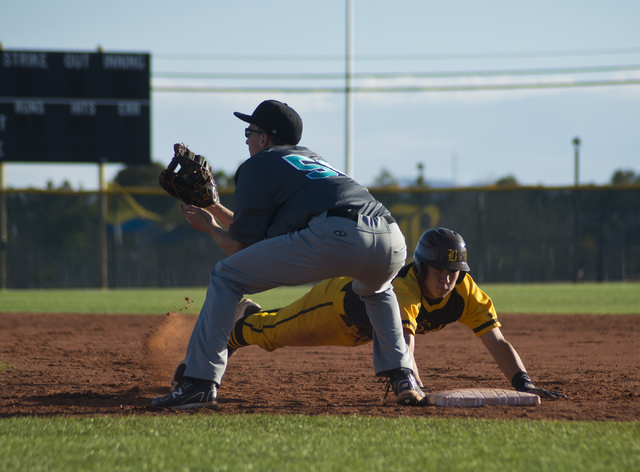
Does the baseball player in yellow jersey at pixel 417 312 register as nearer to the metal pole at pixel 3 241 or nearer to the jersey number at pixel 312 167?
the jersey number at pixel 312 167

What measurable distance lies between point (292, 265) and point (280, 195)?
1.12 ft

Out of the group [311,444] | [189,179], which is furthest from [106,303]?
[311,444]

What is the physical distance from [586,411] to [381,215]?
140 cm

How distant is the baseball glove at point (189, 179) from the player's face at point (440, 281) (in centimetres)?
129

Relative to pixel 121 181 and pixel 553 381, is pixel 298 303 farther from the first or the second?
pixel 121 181

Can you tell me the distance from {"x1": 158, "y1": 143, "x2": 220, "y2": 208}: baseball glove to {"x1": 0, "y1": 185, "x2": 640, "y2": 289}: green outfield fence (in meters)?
12.4

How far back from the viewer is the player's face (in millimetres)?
3439

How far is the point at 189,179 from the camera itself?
3.28 m

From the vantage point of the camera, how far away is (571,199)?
631 inches

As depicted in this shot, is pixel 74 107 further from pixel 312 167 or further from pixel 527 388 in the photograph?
pixel 527 388

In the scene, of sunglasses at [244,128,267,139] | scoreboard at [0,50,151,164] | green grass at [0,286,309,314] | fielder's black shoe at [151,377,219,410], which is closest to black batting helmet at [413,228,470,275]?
sunglasses at [244,128,267,139]

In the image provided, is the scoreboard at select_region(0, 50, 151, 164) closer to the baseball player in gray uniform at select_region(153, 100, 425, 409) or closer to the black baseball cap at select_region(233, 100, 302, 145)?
the black baseball cap at select_region(233, 100, 302, 145)

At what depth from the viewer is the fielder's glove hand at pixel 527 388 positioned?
3438mm

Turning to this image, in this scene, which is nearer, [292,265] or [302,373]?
[292,265]
